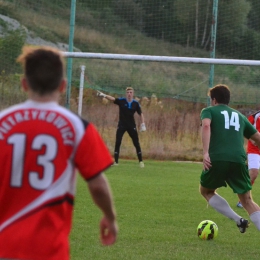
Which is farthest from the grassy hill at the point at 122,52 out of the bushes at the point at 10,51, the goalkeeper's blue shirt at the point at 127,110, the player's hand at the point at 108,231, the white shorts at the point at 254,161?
the player's hand at the point at 108,231

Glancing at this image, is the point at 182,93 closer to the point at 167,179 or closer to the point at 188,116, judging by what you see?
the point at 188,116

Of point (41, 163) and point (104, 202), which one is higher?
point (41, 163)

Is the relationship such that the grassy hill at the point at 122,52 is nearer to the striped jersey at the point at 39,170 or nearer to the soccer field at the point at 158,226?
the soccer field at the point at 158,226

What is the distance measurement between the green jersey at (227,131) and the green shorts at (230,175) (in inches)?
2.5

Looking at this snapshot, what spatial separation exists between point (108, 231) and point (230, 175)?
4147 mm

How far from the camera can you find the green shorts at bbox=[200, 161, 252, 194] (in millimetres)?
7062

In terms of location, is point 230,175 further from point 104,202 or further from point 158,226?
point 104,202

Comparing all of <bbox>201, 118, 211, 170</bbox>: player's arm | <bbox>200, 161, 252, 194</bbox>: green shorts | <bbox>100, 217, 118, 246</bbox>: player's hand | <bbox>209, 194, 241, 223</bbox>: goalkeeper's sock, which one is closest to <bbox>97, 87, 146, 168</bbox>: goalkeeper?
<bbox>209, 194, 241, 223</bbox>: goalkeeper's sock

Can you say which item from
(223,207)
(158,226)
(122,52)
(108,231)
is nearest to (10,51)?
(122,52)

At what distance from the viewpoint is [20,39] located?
770 inches

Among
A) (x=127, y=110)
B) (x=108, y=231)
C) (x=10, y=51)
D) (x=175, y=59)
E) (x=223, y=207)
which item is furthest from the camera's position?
(x=10, y=51)

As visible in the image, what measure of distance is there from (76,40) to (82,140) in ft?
76.9

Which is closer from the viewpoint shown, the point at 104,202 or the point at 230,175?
the point at 104,202

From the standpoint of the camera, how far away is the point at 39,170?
2867 mm
